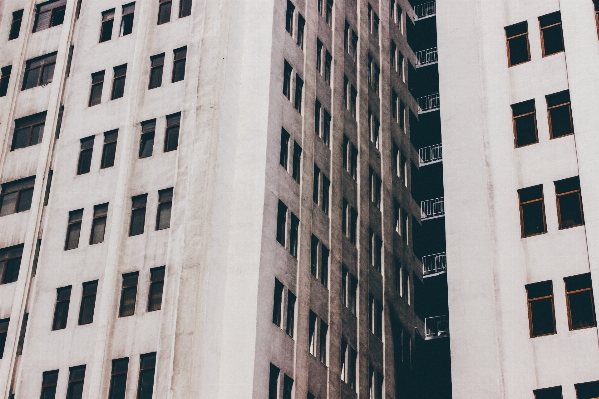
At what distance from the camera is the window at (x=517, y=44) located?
41731mm

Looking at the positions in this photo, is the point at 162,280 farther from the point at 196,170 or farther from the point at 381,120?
the point at 381,120

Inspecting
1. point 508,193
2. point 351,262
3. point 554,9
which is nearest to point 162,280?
point 351,262

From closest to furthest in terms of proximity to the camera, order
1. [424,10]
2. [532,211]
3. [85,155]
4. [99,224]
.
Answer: [532,211] < [99,224] < [85,155] < [424,10]

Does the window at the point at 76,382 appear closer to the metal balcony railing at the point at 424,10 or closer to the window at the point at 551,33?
the window at the point at 551,33

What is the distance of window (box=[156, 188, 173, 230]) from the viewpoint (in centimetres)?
4628

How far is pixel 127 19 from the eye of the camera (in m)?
53.5

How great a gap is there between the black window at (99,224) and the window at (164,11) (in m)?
10.3

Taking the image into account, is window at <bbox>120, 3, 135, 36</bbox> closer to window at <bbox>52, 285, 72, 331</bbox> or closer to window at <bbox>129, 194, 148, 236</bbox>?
window at <bbox>129, 194, 148, 236</bbox>

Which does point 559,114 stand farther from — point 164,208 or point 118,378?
point 118,378

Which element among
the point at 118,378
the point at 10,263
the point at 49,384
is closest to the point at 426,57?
the point at 10,263

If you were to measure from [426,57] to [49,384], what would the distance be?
37.5 meters

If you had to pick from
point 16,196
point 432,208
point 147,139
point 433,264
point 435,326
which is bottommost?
point 435,326

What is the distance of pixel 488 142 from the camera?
132 feet

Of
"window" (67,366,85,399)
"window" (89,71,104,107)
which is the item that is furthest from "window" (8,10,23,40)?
"window" (67,366,85,399)
